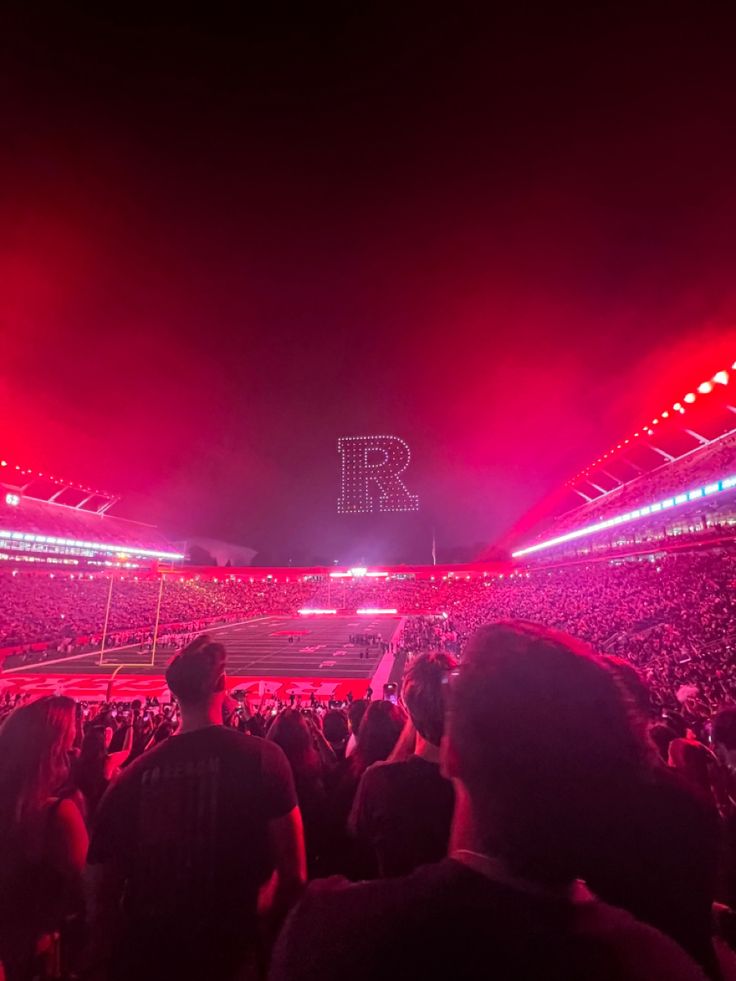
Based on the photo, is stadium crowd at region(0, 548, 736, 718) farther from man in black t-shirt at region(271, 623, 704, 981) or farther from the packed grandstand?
man in black t-shirt at region(271, 623, 704, 981)

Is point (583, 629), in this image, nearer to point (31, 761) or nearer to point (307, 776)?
point (307, 776)

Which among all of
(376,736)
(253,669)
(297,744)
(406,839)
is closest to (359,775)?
(376,736)

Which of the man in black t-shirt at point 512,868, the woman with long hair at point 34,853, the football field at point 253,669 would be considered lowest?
the football field at point 253,669

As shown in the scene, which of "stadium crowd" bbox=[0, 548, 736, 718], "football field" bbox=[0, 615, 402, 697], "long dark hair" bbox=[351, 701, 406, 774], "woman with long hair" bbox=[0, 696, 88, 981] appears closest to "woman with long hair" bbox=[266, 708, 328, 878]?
"long dark hair" bbox=[351, 701, 406, 774]

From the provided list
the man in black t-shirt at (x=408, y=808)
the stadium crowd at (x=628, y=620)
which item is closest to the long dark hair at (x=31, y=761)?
the man in black t-shirt at (x=408, y=808)

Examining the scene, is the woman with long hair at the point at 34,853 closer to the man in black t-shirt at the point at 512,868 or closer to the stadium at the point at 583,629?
the man in black t-shirt at the point at 512,868

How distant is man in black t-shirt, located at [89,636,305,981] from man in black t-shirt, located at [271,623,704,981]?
132 cm

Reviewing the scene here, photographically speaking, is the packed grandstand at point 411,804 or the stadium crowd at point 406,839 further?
the packed grandstand at point 411,804

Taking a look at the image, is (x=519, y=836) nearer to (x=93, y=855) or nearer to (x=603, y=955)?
(x=603, y=955)

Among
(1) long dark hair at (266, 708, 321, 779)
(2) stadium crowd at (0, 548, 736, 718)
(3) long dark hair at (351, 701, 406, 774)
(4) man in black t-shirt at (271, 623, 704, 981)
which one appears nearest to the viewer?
(4) man in black t-shirt at (271, 623, 704, 981)

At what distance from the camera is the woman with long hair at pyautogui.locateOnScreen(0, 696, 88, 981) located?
2.49 meters

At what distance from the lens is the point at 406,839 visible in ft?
7.98

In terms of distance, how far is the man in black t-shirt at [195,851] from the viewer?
2.10 m

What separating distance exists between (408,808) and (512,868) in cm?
164
